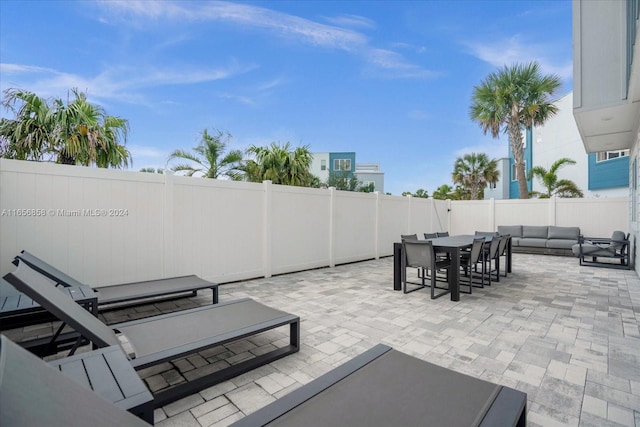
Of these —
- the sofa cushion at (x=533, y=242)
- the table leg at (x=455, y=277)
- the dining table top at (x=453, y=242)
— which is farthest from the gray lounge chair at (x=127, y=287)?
the sofa cushion at (x=533, y=242)

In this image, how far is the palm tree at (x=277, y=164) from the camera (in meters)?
13.5

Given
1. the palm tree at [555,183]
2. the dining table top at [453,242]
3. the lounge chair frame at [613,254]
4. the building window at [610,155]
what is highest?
the building window at [610,155]

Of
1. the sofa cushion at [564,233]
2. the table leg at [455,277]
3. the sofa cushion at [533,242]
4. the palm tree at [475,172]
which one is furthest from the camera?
the palm tree at [475,172]

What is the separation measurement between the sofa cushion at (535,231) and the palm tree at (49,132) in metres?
13.7

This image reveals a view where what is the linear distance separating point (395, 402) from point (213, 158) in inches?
457

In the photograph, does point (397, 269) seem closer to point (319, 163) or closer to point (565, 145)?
point (565, 145)

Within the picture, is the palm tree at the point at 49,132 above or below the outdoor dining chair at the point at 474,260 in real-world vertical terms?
above

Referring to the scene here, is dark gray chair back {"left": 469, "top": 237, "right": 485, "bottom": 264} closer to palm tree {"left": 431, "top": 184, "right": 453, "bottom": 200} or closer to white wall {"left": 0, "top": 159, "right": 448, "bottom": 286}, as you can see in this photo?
white wall {"left": 0, "top": 159, "right": 448, "bottom": 286}

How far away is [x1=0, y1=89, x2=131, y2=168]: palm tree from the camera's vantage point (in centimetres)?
746

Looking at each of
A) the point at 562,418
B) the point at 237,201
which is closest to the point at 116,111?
the point at 237,201

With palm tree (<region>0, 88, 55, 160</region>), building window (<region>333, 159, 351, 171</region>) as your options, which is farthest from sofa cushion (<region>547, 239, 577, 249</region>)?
building window (<region>333, 159, 351, 171</region>)

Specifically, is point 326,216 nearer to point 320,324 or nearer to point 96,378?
point 320,324

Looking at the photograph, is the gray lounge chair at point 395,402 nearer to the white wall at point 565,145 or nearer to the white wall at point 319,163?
the white wall at point 565,145

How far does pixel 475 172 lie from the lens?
18.6 metres
